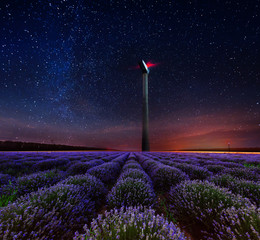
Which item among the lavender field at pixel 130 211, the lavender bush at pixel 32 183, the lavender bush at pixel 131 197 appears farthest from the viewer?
the lavender bush at pixel 32 183

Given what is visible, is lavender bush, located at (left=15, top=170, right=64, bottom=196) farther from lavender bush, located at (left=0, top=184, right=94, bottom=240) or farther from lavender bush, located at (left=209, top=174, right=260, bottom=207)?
lavender bush, located at (left=209, top=174, right=260, bottom=207)

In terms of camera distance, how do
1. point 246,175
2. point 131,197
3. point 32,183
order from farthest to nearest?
1. point 246,175
2. point 32,183
3. point 131,197

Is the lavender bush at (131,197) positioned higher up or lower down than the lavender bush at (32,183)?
higher up

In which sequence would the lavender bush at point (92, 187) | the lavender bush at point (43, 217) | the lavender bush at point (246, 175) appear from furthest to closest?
the lavender bush at point (246, 175), the lavender bush at point (92, 187), the lavender bush at point (43, 217)

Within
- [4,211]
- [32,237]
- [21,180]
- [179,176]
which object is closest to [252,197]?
[179,176]

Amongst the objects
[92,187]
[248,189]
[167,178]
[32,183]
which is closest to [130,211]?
[92,187]

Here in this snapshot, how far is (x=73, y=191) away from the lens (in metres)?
2.59

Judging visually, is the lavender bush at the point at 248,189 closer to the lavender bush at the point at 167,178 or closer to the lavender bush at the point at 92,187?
the lavender bush at the point at 167,178

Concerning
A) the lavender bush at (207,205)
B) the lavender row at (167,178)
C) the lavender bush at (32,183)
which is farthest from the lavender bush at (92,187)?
the lavender row at (167,178)

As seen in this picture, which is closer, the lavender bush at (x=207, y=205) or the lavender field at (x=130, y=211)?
the lavender field at (x=130, y=211)

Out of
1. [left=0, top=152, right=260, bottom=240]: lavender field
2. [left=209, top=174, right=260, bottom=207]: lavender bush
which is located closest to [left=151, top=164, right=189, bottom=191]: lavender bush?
[left=0, top=152, right=260, bottom=240]: lavender field

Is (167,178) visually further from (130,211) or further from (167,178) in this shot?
(130,211)

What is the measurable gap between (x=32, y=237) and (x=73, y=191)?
104cm

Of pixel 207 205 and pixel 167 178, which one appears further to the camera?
pixel 167 178
